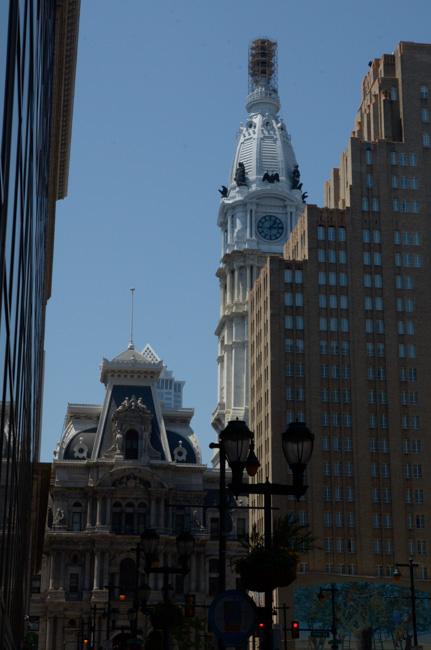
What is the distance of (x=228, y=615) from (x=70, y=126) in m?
41.7

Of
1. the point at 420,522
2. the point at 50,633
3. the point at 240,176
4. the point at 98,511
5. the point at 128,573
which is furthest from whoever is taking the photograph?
the point at 240,176

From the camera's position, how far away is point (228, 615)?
1566 centimetres

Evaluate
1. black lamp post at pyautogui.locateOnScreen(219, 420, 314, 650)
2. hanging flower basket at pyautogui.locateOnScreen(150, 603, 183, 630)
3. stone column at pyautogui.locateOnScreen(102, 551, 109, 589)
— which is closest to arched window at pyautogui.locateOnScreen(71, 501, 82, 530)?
stone column at pyautogui.locateOnScreen(102, 551, 109, 589)

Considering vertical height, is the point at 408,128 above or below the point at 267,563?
above

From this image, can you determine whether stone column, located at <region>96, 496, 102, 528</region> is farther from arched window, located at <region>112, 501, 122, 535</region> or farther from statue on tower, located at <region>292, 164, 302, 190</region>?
statue on tower, located at <region>292, 164, 302, 190</region>

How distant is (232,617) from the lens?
15688 mm

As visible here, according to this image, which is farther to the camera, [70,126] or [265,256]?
[265,256]

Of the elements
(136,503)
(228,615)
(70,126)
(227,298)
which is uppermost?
(227,298)

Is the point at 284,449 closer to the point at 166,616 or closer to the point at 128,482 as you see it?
the point at 166,616

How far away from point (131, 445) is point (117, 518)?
8.63 metres

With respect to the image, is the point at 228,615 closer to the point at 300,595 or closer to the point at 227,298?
the point at 300,595

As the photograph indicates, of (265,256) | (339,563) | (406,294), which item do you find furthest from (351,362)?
(265,256)

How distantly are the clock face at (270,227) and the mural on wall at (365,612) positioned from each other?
6898 centimetres

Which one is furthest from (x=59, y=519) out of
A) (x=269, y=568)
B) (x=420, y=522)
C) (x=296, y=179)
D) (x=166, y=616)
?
(x=269, y=568)
